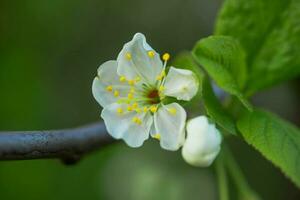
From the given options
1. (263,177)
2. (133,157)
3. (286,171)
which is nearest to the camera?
(286,171)

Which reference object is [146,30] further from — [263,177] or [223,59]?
[223,59]

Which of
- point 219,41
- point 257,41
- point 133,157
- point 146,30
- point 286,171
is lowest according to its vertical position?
point 133,157

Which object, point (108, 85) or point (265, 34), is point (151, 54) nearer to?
point (108, 85)

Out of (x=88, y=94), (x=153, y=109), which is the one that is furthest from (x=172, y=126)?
(x=88, y=94)

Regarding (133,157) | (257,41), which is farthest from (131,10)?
(257,41)

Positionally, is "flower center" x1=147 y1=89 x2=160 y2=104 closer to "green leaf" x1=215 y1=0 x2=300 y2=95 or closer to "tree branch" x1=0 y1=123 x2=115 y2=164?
"tree branch" x1=0 y1=123 x2=115 y2=164

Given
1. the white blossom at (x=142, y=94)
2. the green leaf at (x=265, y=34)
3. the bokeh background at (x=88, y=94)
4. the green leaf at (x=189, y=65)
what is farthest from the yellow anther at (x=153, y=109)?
the bokeh background at (x=88, y=94)
